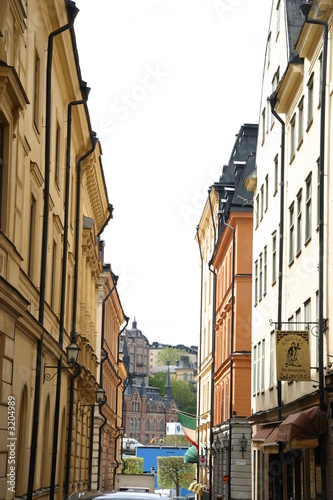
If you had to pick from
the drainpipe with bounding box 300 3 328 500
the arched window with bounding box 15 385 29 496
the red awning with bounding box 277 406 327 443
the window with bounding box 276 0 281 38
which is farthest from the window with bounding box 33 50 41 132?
the window with bounding box 276 0 281 38

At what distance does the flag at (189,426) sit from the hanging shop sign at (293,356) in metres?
41.1

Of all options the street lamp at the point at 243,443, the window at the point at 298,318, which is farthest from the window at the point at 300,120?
the street lamp at the point at 243,443

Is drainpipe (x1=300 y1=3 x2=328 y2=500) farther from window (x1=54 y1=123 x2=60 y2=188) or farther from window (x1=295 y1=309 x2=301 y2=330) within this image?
window (x1=54 y1=123 x2=60 y2=188)

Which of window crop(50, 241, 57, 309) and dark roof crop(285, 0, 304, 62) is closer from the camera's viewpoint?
window crop(50, 241, 57, 309)

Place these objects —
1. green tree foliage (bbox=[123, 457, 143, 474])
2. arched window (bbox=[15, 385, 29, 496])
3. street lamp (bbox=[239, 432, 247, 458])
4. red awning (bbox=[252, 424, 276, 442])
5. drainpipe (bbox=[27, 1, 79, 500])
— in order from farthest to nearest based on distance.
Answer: green tree foliage (bbox=[123, 457, 143, 474]) → street lamp (bbox=[239, 432, 247, 458]) → red awning (bbox=[252, 424, 276, 442]) → drainpipe (bbox=[27, 1, 79, 500]) → arched window (bbox=[15, 385, 29, 496])

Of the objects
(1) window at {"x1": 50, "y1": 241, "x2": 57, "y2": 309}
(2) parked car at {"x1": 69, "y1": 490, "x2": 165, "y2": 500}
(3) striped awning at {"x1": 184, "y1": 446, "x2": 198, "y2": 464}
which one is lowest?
(2) parked car at {"x1": 69, "y1": 490, "x2": 165, "y2": 500}

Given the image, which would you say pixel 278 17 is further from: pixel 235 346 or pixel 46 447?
pixel 46 447

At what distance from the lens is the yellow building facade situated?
14.4 metres

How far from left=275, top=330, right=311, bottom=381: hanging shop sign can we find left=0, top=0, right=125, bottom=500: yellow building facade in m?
4.89

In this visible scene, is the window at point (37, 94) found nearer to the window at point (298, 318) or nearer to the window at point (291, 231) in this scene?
the window at point (298, 318)

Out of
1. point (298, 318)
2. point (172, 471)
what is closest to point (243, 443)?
point (298, 318)

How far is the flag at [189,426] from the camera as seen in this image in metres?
62.6

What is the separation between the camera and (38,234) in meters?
19.5

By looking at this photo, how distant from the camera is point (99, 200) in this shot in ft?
125
